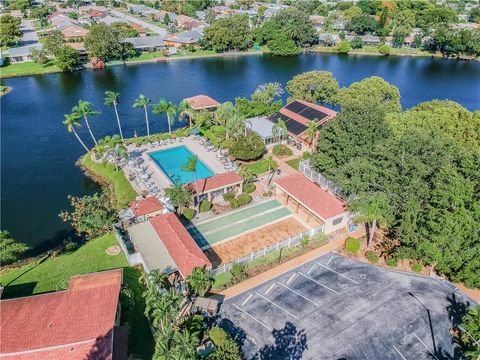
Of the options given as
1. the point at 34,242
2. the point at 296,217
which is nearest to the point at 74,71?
the point at 34,242

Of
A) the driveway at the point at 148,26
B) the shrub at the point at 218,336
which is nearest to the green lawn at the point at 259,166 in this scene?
the shrub at the point at 218,336

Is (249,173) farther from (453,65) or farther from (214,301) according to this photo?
(453,65)

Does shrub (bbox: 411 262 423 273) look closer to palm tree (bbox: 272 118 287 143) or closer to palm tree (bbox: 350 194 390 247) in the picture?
palm tree (bbox: 350 194 390 247)

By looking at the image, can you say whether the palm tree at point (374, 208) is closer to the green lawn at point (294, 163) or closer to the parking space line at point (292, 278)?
the parking space line at point (292, 278)

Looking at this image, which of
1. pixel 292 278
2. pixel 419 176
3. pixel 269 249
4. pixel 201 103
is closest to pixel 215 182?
pixel 269 249

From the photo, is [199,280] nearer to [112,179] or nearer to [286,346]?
[286,346]
